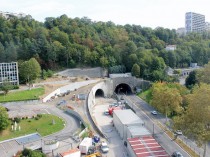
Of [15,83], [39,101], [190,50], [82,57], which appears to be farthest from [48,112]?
[190,50]

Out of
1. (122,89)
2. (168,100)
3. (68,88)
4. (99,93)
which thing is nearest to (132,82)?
(122,89)

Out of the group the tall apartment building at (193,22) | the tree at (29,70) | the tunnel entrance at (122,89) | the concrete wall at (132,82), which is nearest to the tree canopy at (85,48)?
the concrete wall at (132,82)

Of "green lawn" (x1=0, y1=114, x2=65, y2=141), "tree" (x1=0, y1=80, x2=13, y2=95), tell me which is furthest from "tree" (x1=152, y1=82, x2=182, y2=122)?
"tree" (x1=0, y1=80, x2=13, y2=95)

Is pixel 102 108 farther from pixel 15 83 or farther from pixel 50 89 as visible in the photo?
pixel 15 83

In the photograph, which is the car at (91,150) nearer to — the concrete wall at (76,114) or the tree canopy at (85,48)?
the concrete wall at (76,114)

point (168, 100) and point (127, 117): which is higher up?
point (168, 100)

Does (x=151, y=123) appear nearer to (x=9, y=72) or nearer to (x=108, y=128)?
(x=108, y=128)

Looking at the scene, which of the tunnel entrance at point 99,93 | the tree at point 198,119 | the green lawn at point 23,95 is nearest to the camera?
the tree at point 198,119
